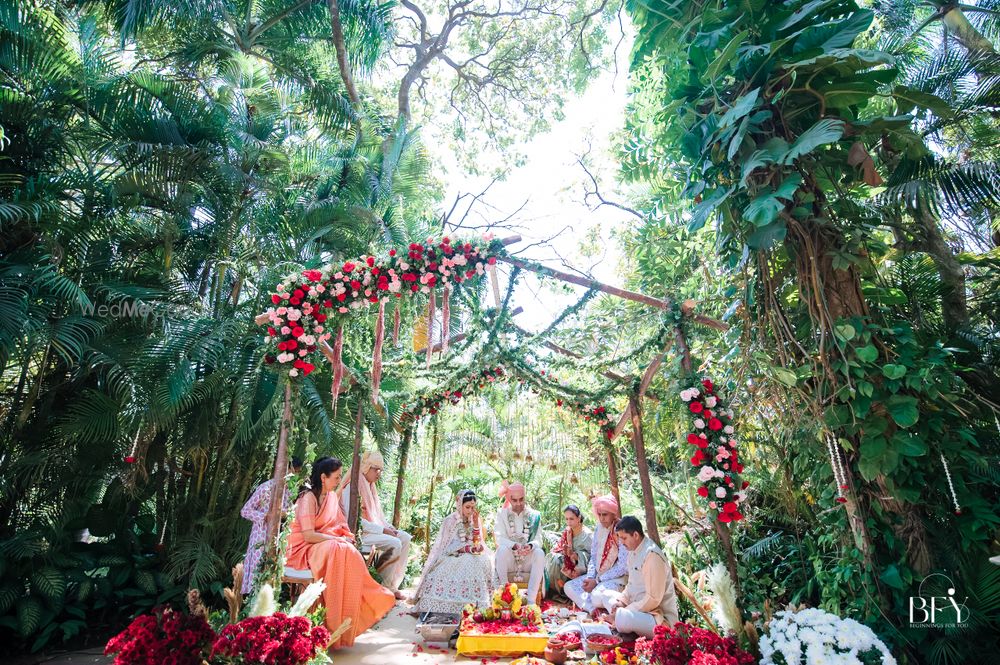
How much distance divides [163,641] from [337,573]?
1734 mm

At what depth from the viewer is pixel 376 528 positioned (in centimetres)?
648

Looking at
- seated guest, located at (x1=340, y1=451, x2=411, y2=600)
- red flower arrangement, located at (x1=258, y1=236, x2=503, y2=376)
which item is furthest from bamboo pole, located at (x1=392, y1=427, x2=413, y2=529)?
red flower arrangement, located at (x1=258, y1=236, x2=503, y2=376)

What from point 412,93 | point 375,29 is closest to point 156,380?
point 375,29

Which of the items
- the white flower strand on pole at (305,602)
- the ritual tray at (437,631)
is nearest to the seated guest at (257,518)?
the white flower strand on pole at (305,602)

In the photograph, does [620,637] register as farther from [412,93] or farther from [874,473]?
[412,93]

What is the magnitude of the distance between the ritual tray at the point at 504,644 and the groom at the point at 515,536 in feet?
5.99

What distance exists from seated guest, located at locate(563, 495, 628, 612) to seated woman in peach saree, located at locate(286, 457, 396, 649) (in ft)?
7.30

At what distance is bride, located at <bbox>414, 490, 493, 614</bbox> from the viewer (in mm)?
5695

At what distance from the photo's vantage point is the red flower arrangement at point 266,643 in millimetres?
3055

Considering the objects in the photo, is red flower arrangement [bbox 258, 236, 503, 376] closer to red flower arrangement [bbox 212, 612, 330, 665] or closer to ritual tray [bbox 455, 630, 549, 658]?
red flower arrangement [bbox 212, 612, 330, 665]

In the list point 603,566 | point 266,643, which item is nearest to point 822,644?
point 266,643

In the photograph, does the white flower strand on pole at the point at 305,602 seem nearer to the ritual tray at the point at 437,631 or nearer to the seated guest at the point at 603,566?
the ritual tray at the point at 437,631

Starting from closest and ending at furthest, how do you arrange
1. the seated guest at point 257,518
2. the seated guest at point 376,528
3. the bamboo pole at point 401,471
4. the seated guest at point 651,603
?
the seated guest at point 651,603, the seated guest at point 257,518, the seated guest at point 376,528, the bamboo pole at point 401,471

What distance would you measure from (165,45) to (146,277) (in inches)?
189
